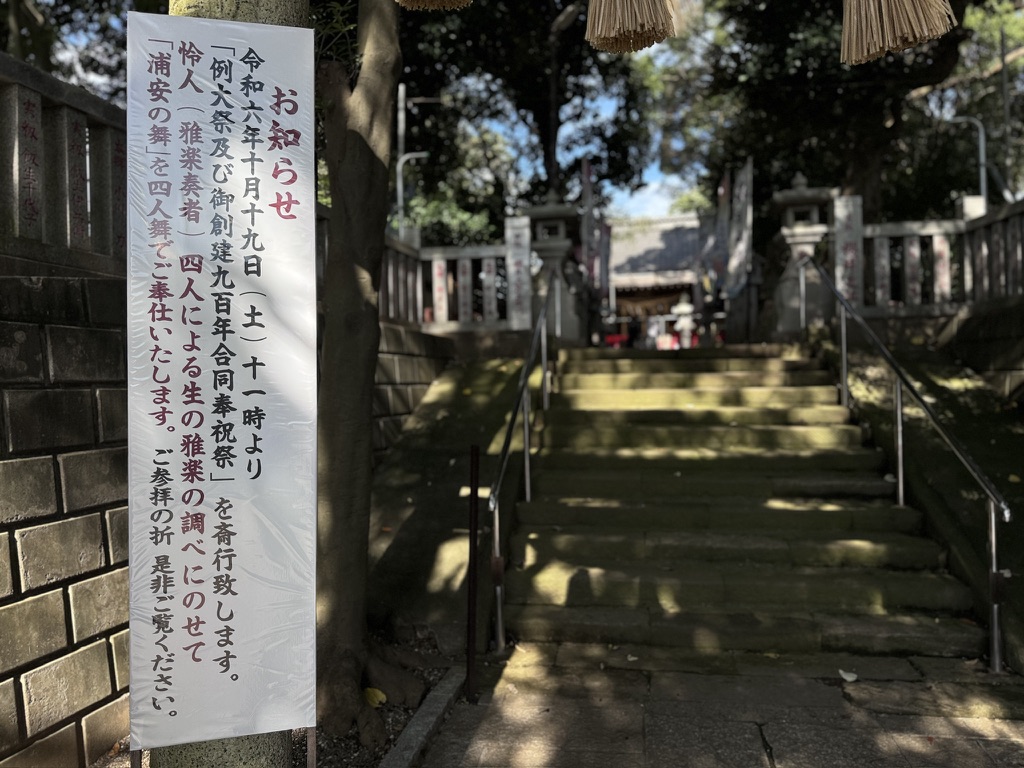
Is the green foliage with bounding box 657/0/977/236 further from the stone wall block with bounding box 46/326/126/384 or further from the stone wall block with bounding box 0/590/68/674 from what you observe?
the stone wall block with bounding box 0/590/68/674

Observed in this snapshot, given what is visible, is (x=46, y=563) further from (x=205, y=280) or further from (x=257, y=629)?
(x=205, y=280)

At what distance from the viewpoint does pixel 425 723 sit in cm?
343

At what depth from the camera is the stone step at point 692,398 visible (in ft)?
22.4

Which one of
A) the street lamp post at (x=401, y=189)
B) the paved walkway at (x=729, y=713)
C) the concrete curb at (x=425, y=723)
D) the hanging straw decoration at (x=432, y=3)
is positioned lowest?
the paved walkway at (x=729, y=713)

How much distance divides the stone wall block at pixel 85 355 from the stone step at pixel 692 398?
13.4ft

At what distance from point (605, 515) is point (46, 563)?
3.56 meters

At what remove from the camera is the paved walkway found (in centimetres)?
328

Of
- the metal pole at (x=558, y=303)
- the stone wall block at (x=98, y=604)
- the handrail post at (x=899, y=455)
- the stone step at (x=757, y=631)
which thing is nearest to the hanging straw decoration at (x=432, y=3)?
the stone wall block at (x=98, y=604)

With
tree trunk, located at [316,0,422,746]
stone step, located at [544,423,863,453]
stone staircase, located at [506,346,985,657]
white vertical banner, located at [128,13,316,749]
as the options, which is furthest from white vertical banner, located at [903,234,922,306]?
white vertical banner, located at [128,13,316,749]

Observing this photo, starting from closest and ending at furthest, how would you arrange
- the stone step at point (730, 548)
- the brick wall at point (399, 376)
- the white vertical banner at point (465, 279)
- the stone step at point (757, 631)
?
the stone step at point (757, 631) → the stone step at point (730, 548) → the brick wall at point (399, 376) → the white vertical banner at point (465, 279)

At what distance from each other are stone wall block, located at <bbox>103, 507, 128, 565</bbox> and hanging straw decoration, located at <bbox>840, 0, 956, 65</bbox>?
359 cm

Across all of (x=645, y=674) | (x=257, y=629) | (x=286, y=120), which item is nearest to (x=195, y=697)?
(x=257, y=629)

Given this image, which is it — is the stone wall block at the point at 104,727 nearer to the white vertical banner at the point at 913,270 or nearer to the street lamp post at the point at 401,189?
the street lamp post at the point at 401,189

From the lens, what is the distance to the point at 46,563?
9.68ft
